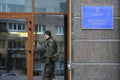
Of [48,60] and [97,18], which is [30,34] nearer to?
[48,60]

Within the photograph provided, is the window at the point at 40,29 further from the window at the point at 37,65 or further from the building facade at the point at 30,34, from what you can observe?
the window at the point at 37,65

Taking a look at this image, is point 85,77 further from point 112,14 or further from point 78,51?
point 112,14

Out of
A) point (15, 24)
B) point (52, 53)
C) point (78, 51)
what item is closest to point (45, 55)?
point (52, 53)

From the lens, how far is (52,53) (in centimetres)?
961

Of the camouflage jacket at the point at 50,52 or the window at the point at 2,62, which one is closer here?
the camouflage jacket at the point at 50,52

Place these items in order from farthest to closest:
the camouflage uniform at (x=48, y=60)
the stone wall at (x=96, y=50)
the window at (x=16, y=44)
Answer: the window at (x=16, y=44), the camouflage uniform at (x=48, y=60), the stone wall at (x=96, y=50)

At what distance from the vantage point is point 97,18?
30.8 ft

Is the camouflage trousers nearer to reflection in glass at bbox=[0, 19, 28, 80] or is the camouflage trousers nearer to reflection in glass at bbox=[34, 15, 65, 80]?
reflection in glass at bbox=[34, 15, 65, 80]

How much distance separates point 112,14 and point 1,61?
3.67 m

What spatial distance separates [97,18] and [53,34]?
72.1 inches

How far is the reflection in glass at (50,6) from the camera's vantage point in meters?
10.7

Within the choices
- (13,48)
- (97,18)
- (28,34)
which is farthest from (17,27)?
(97,18)

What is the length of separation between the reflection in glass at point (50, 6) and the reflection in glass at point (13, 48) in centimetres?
62

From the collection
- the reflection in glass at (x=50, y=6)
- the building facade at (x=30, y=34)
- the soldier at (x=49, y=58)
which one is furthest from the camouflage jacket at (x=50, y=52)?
the reflection in glass at (x=50, y=6)
